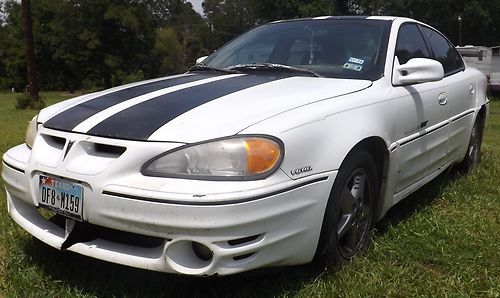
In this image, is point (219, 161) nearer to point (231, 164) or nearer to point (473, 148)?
point (231, 164)

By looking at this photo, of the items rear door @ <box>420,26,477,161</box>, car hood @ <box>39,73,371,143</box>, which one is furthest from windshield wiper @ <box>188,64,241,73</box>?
rear door @ <box>420,26,477,161</box>

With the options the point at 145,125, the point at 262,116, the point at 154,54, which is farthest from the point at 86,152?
the point at 154,54

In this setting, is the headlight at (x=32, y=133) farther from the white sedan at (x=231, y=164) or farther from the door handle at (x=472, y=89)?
the door handle at (x=472, y=89)

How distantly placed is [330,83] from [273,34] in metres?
1.03

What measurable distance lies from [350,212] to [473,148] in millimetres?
2781

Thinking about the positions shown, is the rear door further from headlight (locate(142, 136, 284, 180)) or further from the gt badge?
headlight (locate(142, 136, 284, 180))

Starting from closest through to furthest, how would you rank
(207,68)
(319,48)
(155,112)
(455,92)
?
(155,112)
(319,48)
(207,68)
(455,92)

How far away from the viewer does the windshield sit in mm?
3230

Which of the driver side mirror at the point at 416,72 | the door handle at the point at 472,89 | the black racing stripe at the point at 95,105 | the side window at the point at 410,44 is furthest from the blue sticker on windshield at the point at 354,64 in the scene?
the door handle at the point at 472,89

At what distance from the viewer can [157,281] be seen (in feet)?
8.46

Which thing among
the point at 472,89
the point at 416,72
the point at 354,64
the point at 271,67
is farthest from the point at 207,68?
the point at 472,89

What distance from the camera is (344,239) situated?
9.16 feet

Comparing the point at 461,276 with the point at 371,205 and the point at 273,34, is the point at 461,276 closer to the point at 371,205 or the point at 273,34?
the point at 371,205

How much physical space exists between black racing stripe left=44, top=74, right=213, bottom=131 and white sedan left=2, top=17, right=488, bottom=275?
0.04ft
